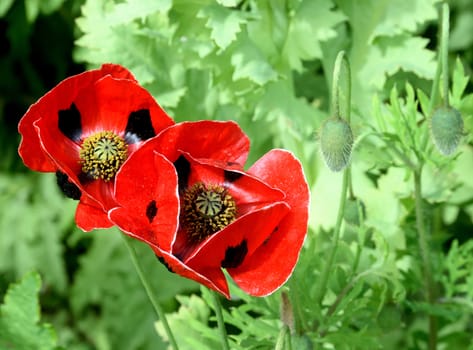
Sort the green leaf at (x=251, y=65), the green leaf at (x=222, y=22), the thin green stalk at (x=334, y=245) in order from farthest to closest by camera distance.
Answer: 1. the green leaf at (x=251, y=65)
2. the green leaf at (x=222, y=22)
3. the thin green stalk at (x=334, y=245)

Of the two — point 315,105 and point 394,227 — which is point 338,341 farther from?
point 315,105

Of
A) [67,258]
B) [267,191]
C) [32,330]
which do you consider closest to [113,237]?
[67,258]

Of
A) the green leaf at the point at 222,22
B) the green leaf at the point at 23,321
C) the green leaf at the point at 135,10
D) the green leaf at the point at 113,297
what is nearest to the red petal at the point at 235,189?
the green leaf at the point at 23,321

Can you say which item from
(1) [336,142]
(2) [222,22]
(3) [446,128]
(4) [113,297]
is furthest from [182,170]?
(4) [113,297]

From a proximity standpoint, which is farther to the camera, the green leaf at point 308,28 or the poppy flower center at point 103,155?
the green leaf at point 308,28

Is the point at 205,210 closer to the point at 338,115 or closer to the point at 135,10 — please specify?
the point at 338,115

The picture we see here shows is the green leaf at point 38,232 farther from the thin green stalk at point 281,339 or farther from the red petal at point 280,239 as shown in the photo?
the thin green stalk at point 281,339
